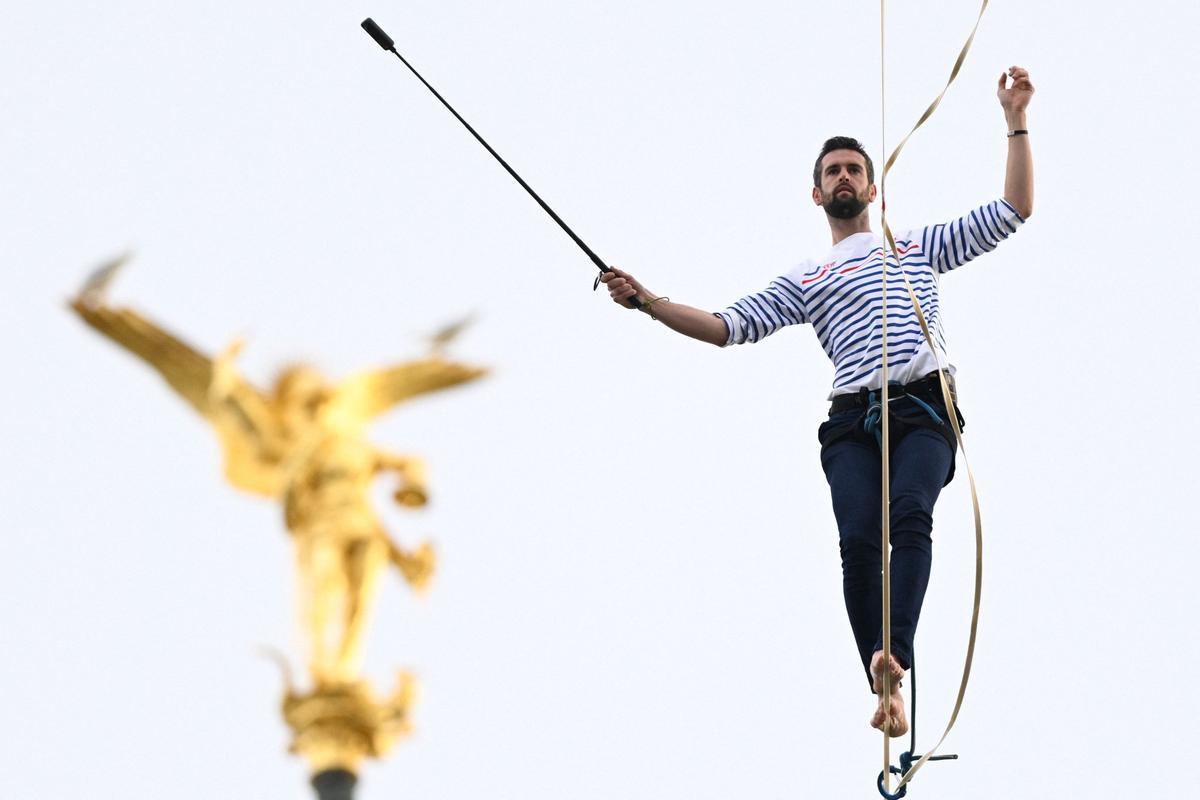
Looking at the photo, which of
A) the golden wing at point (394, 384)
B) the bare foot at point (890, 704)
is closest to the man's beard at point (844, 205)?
the bare foot at point (890, 704)

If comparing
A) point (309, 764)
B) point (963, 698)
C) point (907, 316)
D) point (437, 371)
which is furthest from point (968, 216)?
point (309, 764)

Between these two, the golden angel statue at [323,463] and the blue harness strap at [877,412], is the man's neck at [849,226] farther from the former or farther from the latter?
the golden angel statue at [323,463]

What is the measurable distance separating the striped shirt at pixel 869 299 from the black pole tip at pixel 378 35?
2.09 meters

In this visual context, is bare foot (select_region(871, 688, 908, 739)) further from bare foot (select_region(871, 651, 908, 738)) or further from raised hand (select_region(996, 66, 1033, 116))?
raised hand (select_region(996, 66, 1033, 116))

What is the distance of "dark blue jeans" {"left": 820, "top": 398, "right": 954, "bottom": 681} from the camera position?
9906 mm

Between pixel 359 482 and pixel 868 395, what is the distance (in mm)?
Answer: 5771

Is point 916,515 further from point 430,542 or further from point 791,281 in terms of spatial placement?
point 430,542

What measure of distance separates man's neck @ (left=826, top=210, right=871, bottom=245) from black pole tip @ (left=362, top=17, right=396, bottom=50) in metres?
2.38

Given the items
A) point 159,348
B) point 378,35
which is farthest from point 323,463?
point 378,35

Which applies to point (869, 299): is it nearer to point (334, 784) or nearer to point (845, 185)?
point (845, 185)

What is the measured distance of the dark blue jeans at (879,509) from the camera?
32.5ft

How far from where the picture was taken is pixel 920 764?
9641 mm

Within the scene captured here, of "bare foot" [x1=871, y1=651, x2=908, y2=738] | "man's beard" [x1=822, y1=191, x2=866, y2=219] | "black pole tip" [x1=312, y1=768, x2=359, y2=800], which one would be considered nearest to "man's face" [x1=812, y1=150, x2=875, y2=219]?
"man's beard" [x1=822, y1=191, x2=866, y2=219]

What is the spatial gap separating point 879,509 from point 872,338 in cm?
80
